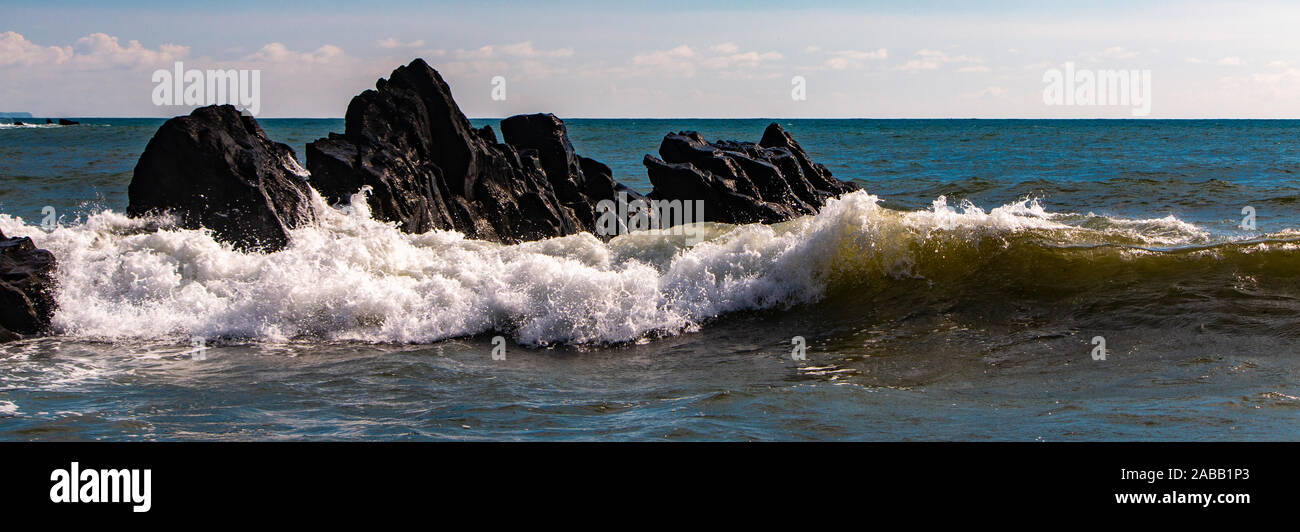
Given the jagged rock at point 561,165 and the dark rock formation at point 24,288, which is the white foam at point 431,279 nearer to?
the dark rock formation at point 24,288

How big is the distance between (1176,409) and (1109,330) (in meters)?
2.97

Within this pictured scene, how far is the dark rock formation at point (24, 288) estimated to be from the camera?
31.4 feet

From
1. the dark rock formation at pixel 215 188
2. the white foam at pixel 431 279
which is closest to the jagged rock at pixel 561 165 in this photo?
the white foam at pixel 431 279

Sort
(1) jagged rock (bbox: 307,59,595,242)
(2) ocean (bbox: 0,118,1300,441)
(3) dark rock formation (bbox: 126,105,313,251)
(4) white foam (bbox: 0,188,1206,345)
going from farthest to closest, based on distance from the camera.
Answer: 1. (1) jagged rock (bbox: 307,59,595,242)
2. (3) dark rock formation (bbox: 126,105,313,251)
3. (4) white foam (bbox: 0,188,1206,345)
4. (2) ocean (bbox: 0,118,1300,441)

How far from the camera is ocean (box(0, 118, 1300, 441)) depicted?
6.53 m

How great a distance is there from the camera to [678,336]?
33.0ft

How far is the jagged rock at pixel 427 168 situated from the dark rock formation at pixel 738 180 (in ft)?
6.66

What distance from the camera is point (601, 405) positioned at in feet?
23.4

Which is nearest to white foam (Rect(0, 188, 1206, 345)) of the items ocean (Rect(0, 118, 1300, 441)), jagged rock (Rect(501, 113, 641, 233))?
ocean (Rect(0, 118, 1300, 441))

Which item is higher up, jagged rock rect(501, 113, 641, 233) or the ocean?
jagged rock rect(501, 113, 641, 233)

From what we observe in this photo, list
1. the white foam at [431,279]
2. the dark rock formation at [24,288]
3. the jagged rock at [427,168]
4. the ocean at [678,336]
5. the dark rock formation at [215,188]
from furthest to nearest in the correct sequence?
the jagged rock at [427,168] → the dark rock formation at [215,188] → the white foam at [431,279] → the dark rock formation at [24,288] → the ocean at [678,336]

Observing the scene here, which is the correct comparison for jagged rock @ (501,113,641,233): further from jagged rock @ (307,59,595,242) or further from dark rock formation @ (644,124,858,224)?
dark rock formation @ (644,124,858,224)

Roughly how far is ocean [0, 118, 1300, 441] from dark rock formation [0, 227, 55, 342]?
0.22 m
